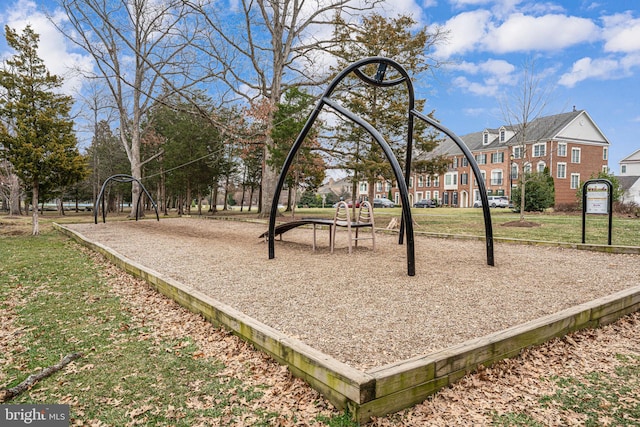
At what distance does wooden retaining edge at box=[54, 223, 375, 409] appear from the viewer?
8.34ft

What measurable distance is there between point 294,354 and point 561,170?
45.2 m

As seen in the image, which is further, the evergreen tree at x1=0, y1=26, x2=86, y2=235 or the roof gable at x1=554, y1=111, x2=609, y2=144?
the roof gable at x1=554, y1=111, x2=609, y2=144

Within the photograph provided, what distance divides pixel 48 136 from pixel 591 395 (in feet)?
50.9

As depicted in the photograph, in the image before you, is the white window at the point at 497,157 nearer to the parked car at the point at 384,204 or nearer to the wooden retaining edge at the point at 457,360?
the parked car at the point at 384,204

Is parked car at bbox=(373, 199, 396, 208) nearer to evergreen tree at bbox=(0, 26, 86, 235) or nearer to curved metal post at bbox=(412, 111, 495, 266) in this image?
evergreen tree at bbox=(0, 26, 86, 235)

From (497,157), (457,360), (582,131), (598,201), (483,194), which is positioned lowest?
(457,360)

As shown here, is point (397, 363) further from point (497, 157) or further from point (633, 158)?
point (633, 158)

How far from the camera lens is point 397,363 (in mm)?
2818

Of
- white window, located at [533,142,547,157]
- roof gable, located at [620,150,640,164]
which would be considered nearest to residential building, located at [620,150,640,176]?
roof gable, located at [620,150,640,164]

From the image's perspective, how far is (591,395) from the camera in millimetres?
2930

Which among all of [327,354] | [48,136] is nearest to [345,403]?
[327,354]

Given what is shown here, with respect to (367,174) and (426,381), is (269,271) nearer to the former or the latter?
(426,381)

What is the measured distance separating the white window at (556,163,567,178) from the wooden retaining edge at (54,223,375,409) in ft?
144

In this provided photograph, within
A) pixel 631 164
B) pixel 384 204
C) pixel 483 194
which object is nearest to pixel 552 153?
pixel 384 204
